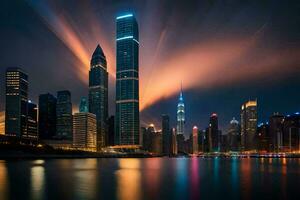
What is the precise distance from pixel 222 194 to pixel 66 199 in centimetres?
1838

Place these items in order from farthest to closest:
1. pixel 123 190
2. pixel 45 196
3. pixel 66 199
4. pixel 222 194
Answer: pixel 123 190 < pixel 222 194 < pixel 45 196 < pixel 66 199

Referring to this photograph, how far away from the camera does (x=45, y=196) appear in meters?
40.5

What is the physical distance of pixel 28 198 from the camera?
38812 millimetres

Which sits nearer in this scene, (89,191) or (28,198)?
(28,198)

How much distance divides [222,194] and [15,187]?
27322 millimetres

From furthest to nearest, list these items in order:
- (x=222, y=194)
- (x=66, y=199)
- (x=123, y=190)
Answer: (x=123, y=190), (x=222, y=194), (x=66, y=199)

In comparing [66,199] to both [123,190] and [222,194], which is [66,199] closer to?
[123,190]

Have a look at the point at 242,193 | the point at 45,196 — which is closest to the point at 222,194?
the point at 242,193

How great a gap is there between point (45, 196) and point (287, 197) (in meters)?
27.3

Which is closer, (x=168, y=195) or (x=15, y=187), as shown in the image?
(x=168, y=195)

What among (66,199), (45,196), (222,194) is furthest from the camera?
(222,194)

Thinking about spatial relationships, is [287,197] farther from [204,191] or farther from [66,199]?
[66,199]

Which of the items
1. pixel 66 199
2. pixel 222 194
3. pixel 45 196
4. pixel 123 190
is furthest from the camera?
pixel 123 190

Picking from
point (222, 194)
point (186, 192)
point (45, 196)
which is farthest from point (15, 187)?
point (222, 194)
